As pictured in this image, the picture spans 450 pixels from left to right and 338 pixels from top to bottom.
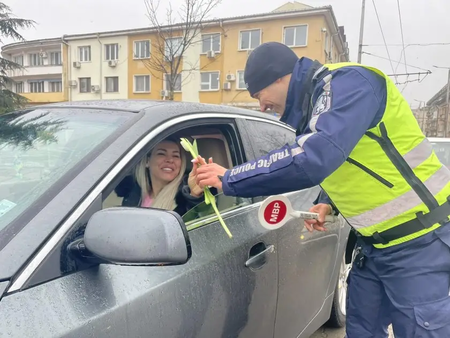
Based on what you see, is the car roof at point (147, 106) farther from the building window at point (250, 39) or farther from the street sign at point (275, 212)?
the building window at point (250, 39)

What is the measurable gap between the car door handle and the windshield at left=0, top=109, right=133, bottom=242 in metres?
0.80

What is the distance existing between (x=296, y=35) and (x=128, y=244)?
989 inches

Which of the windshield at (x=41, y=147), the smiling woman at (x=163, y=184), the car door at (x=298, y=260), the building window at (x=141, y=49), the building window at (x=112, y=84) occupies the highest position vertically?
the building window at (x=141, y=49)

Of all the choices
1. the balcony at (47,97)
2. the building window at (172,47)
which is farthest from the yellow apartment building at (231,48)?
the balcony at (47,97)

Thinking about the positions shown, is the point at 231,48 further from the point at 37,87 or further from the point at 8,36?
the point at 37,87

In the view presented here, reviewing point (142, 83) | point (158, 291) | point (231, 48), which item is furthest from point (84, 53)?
point (158, 291)

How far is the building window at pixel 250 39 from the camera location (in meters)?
25.2

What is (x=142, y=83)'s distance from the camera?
29.0 metres

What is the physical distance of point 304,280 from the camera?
2.19 m

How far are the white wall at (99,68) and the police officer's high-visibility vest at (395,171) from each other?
28815mm

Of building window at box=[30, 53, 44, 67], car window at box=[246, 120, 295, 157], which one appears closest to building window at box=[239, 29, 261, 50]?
building window at box=[30, 53, 44, 67]

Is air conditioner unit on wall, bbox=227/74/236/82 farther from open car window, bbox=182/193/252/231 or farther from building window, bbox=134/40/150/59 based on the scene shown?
open car window, bbox=182/193/252/231

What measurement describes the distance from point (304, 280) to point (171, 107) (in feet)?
3.96

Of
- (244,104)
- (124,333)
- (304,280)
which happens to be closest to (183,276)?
(124,333)
